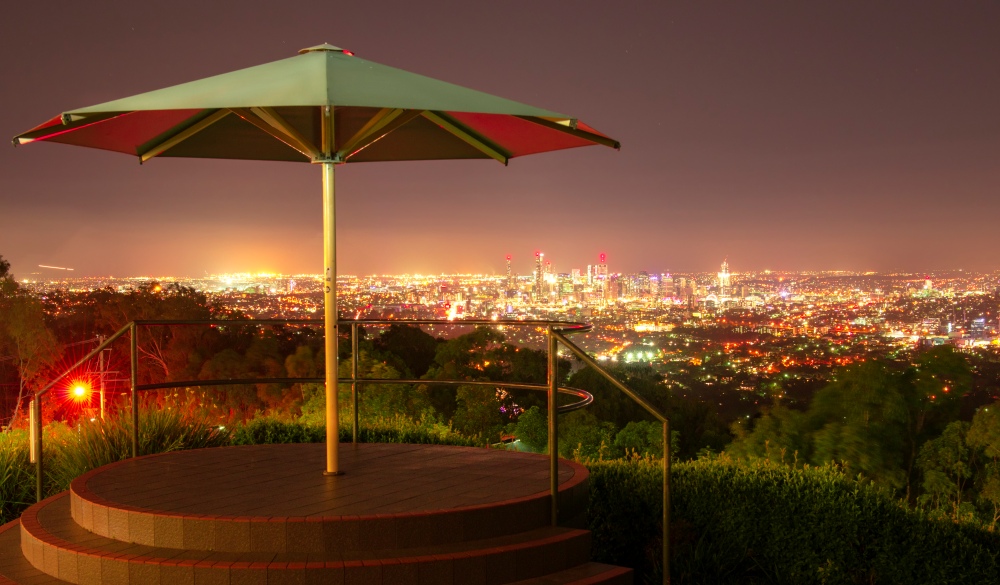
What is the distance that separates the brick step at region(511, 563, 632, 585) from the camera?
457 cm

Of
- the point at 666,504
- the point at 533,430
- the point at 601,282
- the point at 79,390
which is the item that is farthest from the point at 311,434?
the point at 601,282

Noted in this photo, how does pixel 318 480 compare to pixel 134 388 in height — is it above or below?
below

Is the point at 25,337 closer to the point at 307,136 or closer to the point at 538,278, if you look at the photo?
the point at 538,278

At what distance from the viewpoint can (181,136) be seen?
248 inches

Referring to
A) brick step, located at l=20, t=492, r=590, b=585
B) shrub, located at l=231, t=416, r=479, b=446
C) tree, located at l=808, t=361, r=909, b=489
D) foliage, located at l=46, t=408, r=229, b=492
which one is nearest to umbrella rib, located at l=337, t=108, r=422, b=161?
brick step, located at l=20, t=492, r=590, b=585

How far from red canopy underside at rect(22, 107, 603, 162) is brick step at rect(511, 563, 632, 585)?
2528mm

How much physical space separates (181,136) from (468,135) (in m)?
2.09

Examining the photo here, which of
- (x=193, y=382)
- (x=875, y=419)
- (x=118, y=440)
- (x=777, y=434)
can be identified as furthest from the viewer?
(x=875, y=419)

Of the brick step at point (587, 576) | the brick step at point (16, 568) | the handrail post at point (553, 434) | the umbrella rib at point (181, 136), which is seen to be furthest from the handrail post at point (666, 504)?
the umbrella rib at point (181, 136)

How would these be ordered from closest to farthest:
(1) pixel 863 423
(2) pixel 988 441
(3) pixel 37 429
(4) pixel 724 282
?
(3) pixel 37 429, (2) pixel 988 441, (1) pixel 863 423, (4) pixel 724 282

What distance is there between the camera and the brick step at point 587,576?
4.57 metres

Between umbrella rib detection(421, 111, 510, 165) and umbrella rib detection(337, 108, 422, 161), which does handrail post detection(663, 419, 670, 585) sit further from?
umbrella rib detection(421, 111, 510, 165)

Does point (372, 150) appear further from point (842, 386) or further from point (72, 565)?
point (842, 386)

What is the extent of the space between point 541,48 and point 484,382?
1232 inches
